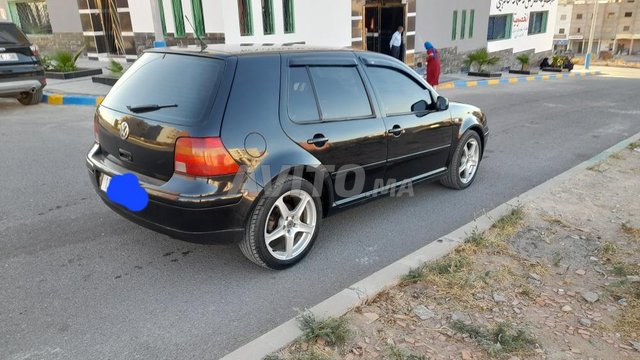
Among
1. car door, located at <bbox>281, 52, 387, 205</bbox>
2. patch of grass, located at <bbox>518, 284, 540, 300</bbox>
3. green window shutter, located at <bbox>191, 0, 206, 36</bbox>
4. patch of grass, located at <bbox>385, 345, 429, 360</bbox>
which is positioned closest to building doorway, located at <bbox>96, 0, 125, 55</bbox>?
green window shutter, located at <bbox>191, 0, 206, 36</bbox>

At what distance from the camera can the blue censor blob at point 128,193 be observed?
3.42 metres

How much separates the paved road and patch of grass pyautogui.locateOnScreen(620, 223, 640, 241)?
1.24 meters

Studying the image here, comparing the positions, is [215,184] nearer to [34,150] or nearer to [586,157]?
[34,150]

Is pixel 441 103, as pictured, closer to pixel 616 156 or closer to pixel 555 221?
pixel 555 221

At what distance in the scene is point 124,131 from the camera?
140 inches

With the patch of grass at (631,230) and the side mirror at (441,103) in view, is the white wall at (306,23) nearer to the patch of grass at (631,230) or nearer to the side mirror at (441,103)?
the side mirror at (441,103)

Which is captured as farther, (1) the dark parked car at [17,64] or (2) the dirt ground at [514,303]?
(1) the dark parked car at [17,64]

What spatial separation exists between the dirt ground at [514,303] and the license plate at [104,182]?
1.96 m

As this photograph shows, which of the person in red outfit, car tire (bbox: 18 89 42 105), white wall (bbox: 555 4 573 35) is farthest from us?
white wall (bbox: 555 4 573 35)

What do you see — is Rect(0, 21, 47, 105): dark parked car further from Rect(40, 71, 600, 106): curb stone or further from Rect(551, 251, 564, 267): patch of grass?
Rect(551, 251, 564, 267): patch of grass

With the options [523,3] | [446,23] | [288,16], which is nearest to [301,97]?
[288,16]

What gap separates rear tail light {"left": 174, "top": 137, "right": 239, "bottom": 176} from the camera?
316 cm

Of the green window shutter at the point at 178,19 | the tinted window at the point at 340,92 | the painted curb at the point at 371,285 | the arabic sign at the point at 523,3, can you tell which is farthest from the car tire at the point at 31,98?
the arabic sign at the point at 523,3

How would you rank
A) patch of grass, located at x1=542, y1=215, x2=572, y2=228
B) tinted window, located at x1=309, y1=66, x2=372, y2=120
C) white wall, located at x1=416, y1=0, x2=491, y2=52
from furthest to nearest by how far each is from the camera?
white wall, located at x1=416, y1=0, x2=491, y2=52 < patch of grass, located at x1=542, y1=215, x2=572, y2=228 < tinted window, located at x1=309, y1=66, x2=372, y2=120
